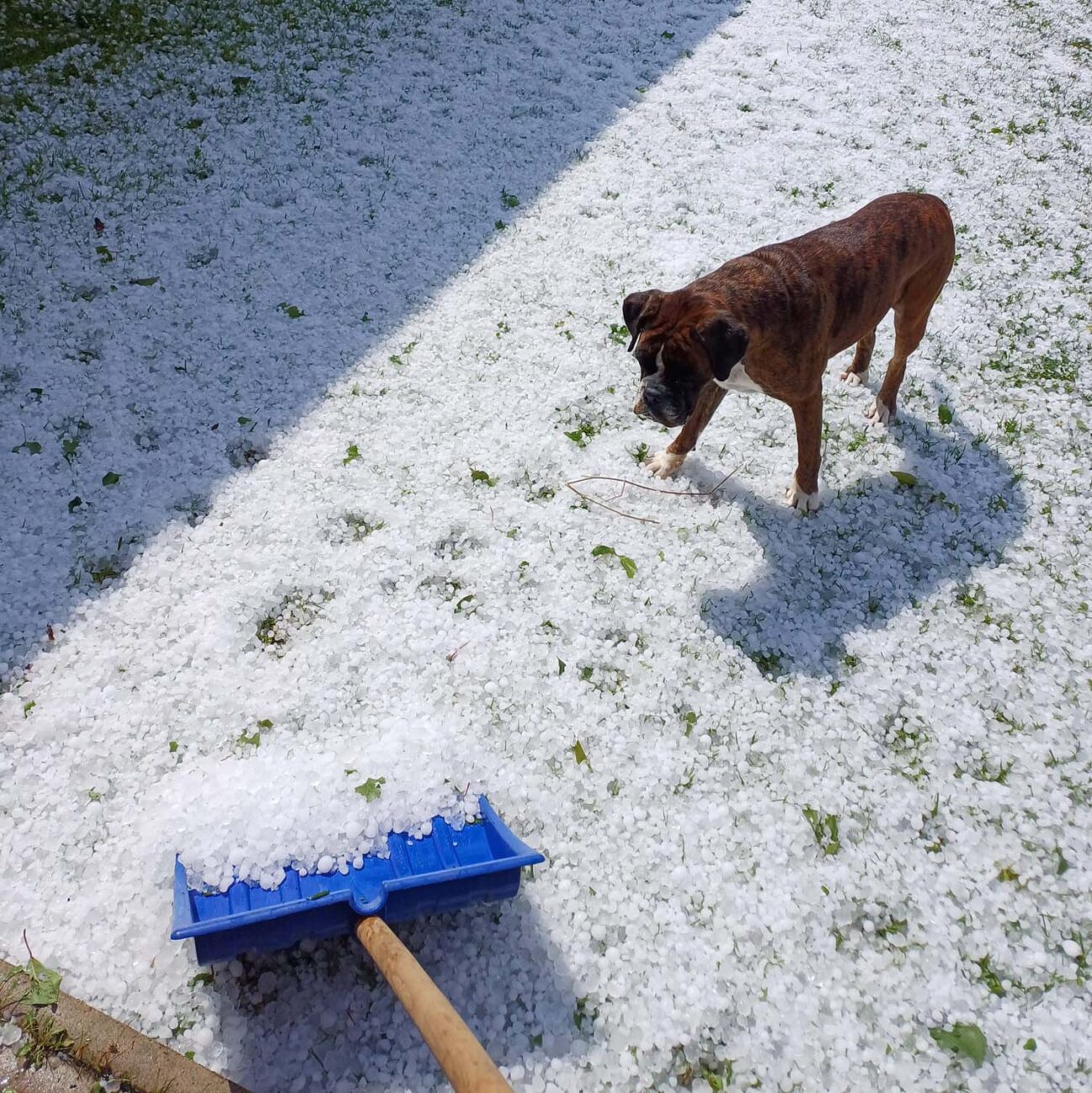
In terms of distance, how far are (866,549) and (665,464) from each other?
1.12 meters

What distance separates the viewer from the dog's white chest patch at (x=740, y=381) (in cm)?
353

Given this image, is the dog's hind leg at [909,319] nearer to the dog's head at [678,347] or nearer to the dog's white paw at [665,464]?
the dog's white paw at [665,464]

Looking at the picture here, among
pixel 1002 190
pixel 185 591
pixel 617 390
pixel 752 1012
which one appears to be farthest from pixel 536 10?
pixel 752 1012

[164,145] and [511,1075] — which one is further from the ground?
[164,145]

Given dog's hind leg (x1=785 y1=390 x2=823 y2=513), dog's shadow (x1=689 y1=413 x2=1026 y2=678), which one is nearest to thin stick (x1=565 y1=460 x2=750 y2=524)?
dog's shadow (x1=689 y1=413 x2=1026 y2=678)

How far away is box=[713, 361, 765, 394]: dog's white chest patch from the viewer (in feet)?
11.6

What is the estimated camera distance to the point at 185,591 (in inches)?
146

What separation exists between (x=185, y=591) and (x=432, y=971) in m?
2.05

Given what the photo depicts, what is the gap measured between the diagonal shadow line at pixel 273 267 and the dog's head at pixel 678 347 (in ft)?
7.00

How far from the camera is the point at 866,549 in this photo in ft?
13.4

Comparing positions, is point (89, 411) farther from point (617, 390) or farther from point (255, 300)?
point (617, 390)

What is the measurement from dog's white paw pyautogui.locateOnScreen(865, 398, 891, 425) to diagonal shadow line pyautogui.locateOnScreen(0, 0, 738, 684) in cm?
287

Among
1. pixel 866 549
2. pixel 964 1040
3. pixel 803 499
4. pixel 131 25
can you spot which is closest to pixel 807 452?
pixel 803 499

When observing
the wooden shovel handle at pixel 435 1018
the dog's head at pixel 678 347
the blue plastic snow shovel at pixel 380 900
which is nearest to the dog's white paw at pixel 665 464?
the dog's head at pixel 678 347
